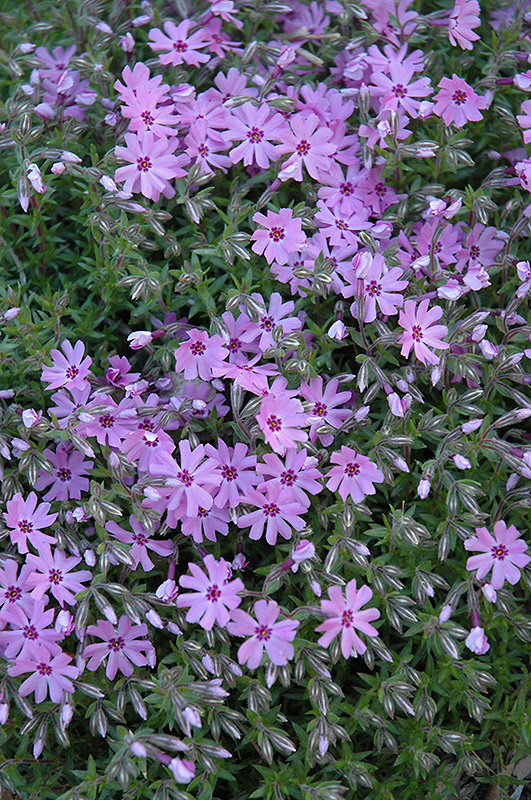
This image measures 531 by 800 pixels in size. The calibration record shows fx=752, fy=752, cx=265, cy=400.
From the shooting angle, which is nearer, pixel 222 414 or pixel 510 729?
pixel 510 729

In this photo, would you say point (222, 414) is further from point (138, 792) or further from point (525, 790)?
point (525, 790)

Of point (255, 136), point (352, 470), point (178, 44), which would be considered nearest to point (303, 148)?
point (255, 136)

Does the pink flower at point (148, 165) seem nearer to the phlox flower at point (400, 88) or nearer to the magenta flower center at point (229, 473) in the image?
the phlox flower at point (400, 88)

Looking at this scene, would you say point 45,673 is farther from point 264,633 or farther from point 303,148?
point 303,148

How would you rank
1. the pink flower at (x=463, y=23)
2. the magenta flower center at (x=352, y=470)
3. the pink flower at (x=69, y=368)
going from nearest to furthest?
1. the magenta flower center at (x=352, y=470)
2. the pink flower at (x=69, y=368)
3. the pink flower at (x=463, y=23)

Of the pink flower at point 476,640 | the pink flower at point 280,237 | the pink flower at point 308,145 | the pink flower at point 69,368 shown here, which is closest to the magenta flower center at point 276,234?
the pink flower at point 280,237


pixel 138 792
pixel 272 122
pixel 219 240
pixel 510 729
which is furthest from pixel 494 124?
pixel 138 792

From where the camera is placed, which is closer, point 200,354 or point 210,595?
point 210,595
